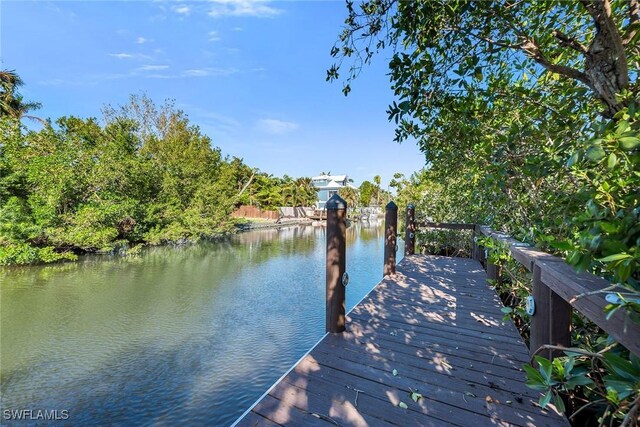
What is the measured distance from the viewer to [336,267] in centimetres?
252

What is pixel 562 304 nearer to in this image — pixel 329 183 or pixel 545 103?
pixel 545 103

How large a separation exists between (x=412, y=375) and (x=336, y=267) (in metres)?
0.99

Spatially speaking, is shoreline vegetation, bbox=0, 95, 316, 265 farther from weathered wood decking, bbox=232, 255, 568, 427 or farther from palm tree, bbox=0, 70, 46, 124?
weathered wood decking, bbox=232, 255, 568, 427

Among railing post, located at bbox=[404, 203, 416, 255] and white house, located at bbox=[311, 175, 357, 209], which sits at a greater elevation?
white house, located at bbox=[311, 175, 357, 209]

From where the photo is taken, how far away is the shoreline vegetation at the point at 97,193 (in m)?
7.32

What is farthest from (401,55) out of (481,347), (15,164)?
(15,164)

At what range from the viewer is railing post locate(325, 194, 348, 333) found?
248 cm

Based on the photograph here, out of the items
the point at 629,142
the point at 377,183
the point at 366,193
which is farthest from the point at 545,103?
the point at 366,193

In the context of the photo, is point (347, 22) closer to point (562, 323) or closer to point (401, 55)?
point (401, 55)

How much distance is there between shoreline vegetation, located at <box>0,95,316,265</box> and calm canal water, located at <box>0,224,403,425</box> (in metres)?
1.04

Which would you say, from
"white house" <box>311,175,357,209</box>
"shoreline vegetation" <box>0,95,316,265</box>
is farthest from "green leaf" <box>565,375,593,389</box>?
"white house" <box>311,175,357,209</box>


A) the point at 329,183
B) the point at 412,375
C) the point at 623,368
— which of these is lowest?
the point at 412,375

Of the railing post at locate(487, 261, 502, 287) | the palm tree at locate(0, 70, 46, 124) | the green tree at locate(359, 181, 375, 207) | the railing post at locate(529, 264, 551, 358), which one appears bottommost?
the railing post at locate(487, 261, 502, 287)

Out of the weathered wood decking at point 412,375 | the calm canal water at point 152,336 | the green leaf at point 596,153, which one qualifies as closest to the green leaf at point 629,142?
the green leaf at point 596,153
